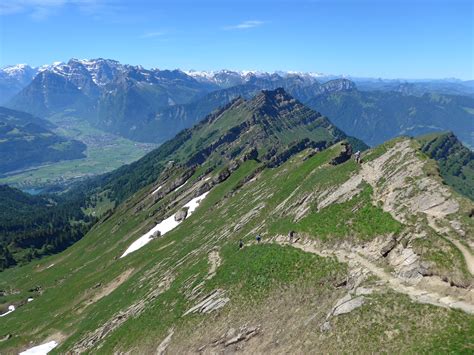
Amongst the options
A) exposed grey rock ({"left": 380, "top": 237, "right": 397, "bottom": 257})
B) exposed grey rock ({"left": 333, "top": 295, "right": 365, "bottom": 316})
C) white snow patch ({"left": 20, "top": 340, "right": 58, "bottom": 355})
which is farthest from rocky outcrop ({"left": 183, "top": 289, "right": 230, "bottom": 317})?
white snow patch ({"left": 20, "top": 340, "right": 58, "bottom": 355})

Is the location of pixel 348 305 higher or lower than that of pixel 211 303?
higher

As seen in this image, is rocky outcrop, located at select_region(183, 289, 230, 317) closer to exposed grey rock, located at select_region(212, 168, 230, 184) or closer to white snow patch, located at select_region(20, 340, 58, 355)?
white snow patch, located at select_region(20, 340, 58, 355)

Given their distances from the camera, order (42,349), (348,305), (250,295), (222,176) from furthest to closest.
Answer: (222,176) → (42,349) → (250,295) → (348,305)

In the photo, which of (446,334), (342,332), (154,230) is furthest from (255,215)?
(154,230)

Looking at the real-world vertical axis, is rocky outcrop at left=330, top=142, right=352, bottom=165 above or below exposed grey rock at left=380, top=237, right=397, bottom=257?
above

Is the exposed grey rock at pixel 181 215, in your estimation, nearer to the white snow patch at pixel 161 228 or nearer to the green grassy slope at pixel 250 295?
the white snow patch at pixel 161 228

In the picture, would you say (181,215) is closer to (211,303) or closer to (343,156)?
(343,156)

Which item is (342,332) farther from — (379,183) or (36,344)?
(36,344)

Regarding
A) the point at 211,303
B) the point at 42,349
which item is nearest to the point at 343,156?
the point at 211,303
